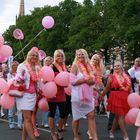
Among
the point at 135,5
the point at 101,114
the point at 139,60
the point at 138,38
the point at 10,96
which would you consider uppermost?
the point at 135,5

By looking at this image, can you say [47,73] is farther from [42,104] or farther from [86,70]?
[86,70]

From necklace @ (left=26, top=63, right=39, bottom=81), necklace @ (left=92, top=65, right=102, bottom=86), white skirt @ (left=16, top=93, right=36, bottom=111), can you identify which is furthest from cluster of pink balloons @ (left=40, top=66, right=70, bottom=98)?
necklace @ (left=92, top=65, right=102, bottom=86)

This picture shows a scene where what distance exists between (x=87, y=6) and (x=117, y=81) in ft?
152

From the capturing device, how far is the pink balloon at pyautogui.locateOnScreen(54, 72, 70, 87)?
8.43m

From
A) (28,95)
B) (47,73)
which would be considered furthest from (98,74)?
(28,95)

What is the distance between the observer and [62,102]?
874 cm

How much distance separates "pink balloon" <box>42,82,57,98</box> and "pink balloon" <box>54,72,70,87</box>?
0.14 m

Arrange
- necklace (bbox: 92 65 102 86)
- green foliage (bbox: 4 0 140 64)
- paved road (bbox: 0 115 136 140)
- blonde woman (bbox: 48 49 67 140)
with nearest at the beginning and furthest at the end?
blonde woman (bbox: 48 49 67 140) < necklace (bbox: 92 65 102 86) < paved road (bbox: 0 115 136 140) < green foliage (bbox: 4 0 140 64)

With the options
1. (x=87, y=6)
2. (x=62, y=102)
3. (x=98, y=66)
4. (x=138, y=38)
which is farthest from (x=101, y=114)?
(x=87, y=6)

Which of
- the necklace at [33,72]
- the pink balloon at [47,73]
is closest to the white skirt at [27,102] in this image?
the necklace at [33,72]

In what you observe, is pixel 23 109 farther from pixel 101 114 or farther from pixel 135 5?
pixel 135 5

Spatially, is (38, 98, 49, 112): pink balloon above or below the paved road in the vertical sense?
above

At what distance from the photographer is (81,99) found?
8.30 meters

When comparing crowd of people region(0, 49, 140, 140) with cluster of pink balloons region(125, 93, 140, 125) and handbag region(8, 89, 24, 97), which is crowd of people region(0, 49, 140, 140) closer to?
handbag region(8, 89, 24, 97)
